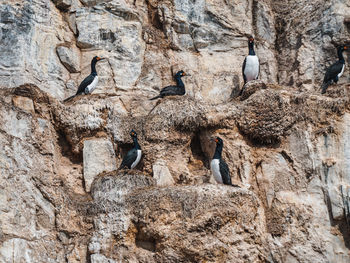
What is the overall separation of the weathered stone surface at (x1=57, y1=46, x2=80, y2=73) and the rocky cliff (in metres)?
0.04

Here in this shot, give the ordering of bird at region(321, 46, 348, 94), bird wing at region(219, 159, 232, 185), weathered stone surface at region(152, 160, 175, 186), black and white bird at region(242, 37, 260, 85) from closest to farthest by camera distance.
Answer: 1. bird wing at region(219, 159, 232, 185)
2. weathered stone surface at region(152, 160, 175, 186)
3. bird at region(321, 46, 348, 94)
4. black and white bird at region(242, 37, 260, 85)

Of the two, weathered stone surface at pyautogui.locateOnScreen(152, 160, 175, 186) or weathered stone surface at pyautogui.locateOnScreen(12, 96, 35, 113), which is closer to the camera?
weathered stone surface at pyautogui.locateOnScreen(12, 96, 35, 113)

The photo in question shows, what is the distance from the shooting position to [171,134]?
15.8 metres

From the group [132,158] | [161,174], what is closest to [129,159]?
[132,158]

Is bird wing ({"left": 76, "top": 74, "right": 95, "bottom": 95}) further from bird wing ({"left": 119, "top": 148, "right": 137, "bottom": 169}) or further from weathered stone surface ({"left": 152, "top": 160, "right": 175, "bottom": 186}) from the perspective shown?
weathered stone surface ({"left": 152, "top": 160, "right": 175, "bottom": 186})

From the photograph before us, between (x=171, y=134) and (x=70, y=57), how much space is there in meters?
3.82

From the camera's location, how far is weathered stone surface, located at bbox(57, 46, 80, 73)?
17.8m

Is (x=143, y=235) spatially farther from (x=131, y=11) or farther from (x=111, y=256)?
(x=131, y=11)

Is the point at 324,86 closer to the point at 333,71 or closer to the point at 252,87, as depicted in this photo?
the point at 333,71

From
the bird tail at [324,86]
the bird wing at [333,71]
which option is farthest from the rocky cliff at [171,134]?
the bird wing at [333,71]

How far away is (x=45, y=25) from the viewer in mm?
17828

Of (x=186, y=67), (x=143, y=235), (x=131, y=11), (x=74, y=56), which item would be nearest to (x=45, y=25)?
(x=74, y=56)

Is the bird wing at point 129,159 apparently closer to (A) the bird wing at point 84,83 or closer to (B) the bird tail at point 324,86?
(A) the bird wing at point 84,83

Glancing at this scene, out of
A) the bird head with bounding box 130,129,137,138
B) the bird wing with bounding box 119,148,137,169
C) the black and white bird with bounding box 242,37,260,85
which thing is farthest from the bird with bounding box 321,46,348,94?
the bird wing with bounding box 119,148,137,169
